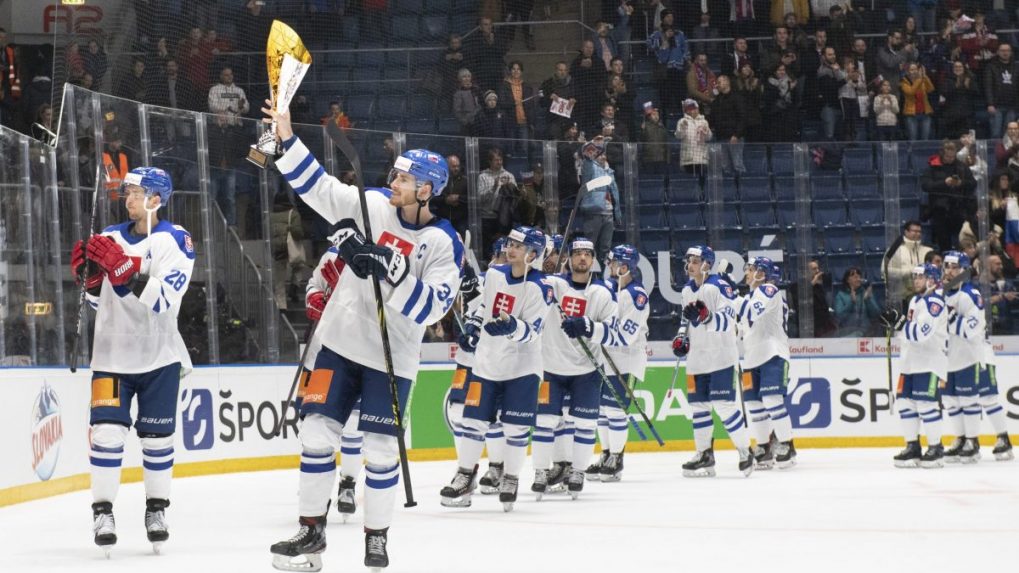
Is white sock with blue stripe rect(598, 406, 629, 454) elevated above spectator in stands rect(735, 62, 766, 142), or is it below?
below

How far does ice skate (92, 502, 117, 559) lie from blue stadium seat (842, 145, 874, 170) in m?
9.07

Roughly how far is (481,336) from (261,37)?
6.55m

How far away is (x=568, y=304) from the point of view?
30.1 ft

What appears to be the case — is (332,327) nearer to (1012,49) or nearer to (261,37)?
(261,37)

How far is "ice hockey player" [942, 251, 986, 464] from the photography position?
467 inches

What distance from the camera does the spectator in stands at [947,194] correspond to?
13.6 m

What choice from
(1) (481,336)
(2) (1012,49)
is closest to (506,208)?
(1) (481,336)

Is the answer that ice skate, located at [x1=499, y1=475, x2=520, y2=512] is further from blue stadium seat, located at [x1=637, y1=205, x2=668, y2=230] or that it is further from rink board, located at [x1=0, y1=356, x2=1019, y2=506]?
blue stadium seat, located at [x1=637, y1=205, x2=668, y2=230]

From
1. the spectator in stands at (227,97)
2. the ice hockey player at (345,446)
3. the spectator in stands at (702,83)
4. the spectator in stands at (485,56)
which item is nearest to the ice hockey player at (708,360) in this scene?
the ice hockey player at (345,446)

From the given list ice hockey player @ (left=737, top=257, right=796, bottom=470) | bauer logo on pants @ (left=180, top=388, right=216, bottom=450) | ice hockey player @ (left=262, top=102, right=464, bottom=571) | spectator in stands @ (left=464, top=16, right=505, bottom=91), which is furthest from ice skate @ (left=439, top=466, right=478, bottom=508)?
spectator in stands @ (left=464, top=16, right=505, bottom=91)

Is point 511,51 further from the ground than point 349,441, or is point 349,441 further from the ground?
point 511,51

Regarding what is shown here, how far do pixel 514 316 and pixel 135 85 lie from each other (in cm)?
Answer: 549

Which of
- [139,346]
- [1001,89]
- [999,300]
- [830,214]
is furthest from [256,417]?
[1001,89]

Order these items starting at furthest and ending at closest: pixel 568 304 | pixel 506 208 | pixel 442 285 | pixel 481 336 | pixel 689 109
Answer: pixel 689 109 < pixel 506 208 < pixel 568 304 < pixel 481 336 < pixel 442 285
